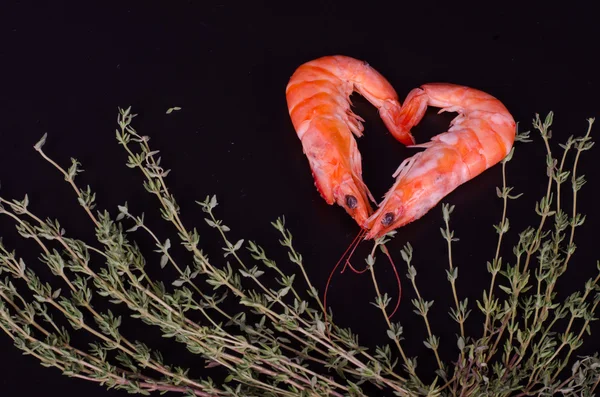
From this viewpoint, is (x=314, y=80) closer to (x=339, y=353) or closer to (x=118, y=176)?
(x=118, y=176)

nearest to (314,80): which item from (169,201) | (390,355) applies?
(169,201)

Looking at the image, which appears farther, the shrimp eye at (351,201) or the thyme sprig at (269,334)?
the shrimp eye at (351,201)

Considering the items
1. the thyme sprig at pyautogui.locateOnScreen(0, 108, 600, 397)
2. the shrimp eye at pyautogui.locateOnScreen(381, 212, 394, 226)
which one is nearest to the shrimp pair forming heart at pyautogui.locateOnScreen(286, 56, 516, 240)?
the shrimp eye at pyautogui.locateOnScreen(381, 212, 394, 226)

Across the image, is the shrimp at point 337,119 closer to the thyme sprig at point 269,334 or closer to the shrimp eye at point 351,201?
the shrimp eye at point 351,201

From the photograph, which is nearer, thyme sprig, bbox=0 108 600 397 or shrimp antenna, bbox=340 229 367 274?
thyme sprig, bbox=0 108 600 397

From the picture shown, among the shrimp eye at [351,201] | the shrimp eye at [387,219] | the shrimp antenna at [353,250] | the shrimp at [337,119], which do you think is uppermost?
the shrimp at [337,119]

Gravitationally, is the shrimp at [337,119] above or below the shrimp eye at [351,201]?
above

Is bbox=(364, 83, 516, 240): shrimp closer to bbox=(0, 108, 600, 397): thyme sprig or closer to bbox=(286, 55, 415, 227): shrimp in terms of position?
bbox=(286, 55, 415, 227): shrimp

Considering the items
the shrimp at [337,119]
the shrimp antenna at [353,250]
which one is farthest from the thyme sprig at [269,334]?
the shrimp at [337,119]
